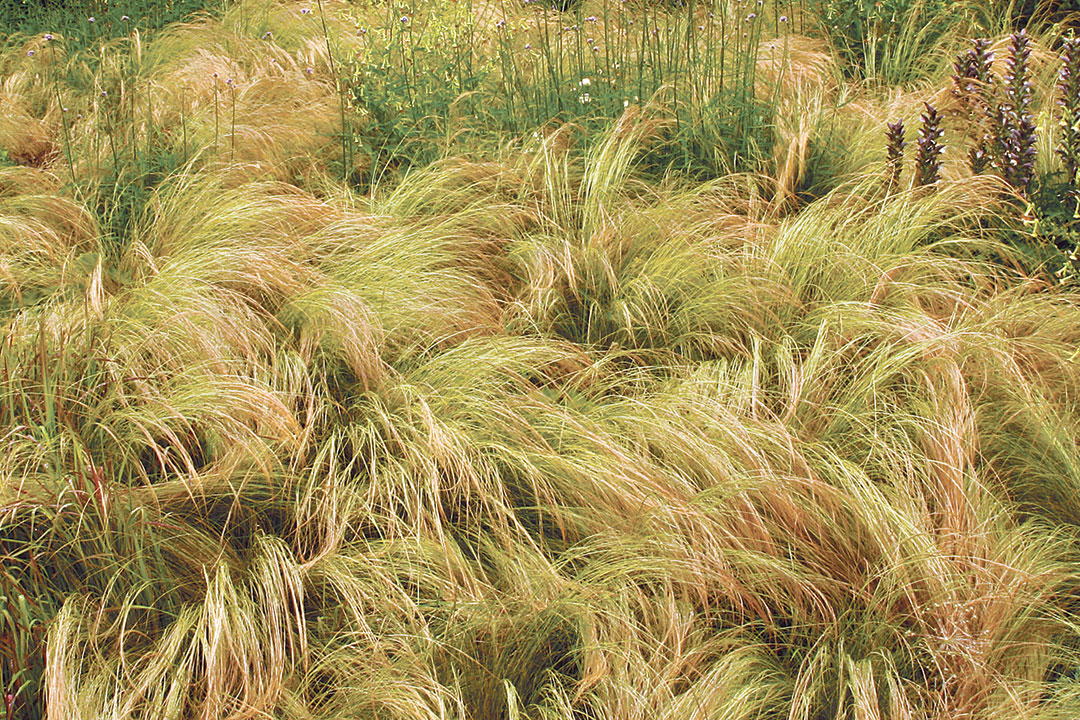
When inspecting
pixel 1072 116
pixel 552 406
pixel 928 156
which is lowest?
pixel 552 406

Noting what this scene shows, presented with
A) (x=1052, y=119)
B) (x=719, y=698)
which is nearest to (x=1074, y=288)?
(x=1052, y=119)

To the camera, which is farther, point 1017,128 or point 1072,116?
point 1017,128

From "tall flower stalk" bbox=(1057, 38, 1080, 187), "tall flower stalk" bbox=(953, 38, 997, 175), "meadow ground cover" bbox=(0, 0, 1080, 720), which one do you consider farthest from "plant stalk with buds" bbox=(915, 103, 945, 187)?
"tall flower stalk" bbox=(1057, 38, 1080, 187)

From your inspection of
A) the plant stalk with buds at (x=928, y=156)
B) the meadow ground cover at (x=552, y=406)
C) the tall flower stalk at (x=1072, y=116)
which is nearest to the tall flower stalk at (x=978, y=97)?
the meadow ground cover at (x=552, y=406)

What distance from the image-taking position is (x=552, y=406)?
257 centimetres

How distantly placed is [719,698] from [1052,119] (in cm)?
305

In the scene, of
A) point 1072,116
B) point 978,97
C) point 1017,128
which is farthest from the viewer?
point 978,97

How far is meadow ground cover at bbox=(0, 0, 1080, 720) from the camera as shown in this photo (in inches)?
78.4

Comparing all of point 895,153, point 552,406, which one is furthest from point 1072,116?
point 552,406

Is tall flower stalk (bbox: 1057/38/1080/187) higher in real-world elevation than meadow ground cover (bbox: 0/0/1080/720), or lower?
higher

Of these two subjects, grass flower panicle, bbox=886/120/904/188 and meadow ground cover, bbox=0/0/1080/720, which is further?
grass flower panicle, bbox=886/120/904/188

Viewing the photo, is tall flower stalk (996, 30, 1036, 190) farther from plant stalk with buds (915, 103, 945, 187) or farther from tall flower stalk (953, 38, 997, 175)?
plant stalk with buds (915, 103, 945, 187)

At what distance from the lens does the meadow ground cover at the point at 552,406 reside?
199 centimetres

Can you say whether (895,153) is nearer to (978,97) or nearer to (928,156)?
(928,156)
